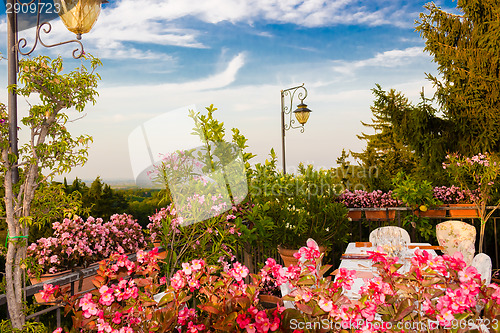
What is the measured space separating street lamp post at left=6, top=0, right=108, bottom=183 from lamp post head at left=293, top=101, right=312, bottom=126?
652cm

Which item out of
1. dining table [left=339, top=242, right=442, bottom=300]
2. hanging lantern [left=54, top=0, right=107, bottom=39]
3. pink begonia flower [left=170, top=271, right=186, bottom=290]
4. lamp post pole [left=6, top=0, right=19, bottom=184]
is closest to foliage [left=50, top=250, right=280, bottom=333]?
pink begonia flower [left=170, top=271, right=186, bottom=290]

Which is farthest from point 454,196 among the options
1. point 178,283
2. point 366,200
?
point 178,283

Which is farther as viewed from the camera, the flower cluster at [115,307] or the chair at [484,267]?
the chair at [484,267]

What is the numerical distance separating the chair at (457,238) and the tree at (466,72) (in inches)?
309

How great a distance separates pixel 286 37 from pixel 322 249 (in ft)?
19.9

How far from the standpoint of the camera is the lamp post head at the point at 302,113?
899 cm

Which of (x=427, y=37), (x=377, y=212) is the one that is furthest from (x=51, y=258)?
(x=427, y=37)

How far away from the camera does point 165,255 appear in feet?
10.2

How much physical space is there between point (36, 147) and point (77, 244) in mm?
1409

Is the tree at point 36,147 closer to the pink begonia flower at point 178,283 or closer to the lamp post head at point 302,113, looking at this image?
the pink begonia flower at point 178,283

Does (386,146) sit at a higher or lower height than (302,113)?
lower

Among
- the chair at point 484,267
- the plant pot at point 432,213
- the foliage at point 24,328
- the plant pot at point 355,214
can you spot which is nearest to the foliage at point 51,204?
the foliage at point 24,328

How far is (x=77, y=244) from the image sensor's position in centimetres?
338

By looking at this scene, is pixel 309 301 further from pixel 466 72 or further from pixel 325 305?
pixel 466 72
